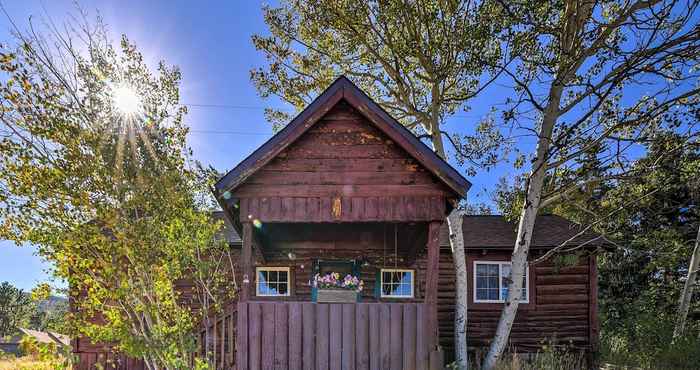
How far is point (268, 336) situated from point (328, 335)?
992 mm

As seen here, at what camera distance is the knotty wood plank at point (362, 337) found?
6.50 meters

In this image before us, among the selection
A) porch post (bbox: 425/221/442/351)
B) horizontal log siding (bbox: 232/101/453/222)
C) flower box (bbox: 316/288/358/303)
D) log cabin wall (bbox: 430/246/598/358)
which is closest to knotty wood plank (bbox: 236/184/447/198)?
horizontal log siding (bbox: 232/101/453/222)

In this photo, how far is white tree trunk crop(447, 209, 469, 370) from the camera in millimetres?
10320

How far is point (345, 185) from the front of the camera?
6879 mm

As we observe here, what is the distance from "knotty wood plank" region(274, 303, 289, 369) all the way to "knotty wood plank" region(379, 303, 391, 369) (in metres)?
1.54

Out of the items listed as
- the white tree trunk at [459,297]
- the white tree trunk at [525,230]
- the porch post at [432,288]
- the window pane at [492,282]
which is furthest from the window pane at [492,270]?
the porch post at [432,288]

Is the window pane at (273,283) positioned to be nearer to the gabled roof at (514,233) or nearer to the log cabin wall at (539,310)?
the log cabin wall at (539,310)

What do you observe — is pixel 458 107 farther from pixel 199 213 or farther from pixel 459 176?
pixel 199 213

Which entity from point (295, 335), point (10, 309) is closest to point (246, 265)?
point (295, 335)

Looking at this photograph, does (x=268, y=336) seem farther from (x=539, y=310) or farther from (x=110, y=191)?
(x=539, y=310)

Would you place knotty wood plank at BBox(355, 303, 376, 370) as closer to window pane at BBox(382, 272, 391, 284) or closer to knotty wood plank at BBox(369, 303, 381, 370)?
knotty wood plank at BBox(369, 303, 381, 370)

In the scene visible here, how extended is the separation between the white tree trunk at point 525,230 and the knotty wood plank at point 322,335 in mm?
5324

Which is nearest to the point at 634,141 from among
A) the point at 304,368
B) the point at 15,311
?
the point at 304,368

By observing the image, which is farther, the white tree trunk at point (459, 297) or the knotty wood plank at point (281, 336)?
the white tree trunk at point (459, 297)
